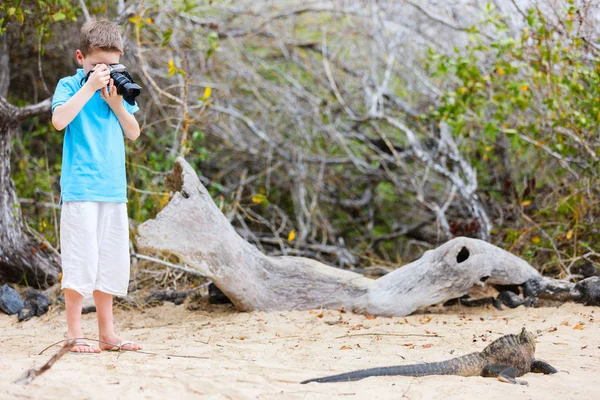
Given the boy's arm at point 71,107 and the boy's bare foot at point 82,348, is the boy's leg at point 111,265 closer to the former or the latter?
the boy's bare foot at point 82,348

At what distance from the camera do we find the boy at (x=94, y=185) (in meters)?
3.29

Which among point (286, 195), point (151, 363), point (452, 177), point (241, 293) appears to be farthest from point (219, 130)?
point (151, 363)

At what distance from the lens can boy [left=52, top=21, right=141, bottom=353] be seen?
130 inches

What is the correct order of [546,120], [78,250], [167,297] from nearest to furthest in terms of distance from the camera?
[78,250]
[167,297]
[546,120]

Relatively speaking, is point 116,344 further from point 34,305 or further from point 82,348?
point 34,305

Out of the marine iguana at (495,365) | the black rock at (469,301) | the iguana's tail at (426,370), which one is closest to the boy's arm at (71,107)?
the iguana's tail at (426,370)

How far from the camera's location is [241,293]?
4496mm

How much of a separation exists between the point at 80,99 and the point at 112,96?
0.62ft

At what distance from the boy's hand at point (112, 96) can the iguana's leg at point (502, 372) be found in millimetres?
2328

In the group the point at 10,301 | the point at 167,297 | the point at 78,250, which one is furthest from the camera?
the point at 167,297

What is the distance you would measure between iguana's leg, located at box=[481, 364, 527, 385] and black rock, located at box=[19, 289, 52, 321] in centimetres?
316

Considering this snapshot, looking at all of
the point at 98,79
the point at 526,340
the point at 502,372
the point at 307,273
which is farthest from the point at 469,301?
the point at 98,79

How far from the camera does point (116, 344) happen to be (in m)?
3.46

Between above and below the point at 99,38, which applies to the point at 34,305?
below
